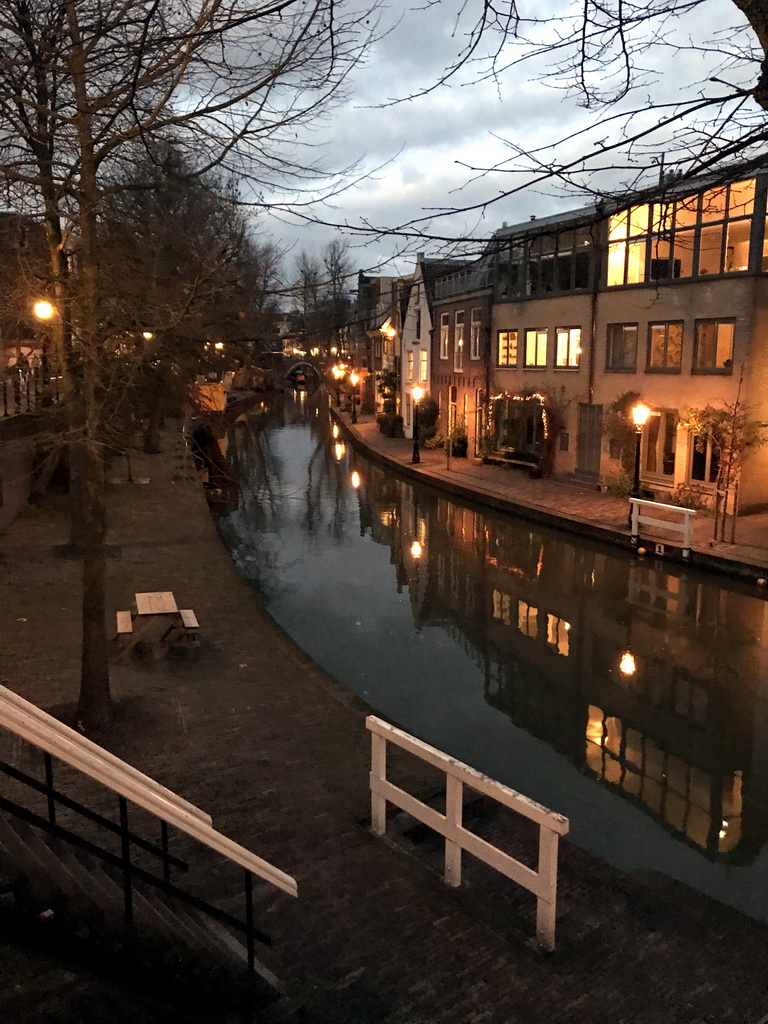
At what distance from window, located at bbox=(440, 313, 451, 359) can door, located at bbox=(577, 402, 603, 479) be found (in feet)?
38.8

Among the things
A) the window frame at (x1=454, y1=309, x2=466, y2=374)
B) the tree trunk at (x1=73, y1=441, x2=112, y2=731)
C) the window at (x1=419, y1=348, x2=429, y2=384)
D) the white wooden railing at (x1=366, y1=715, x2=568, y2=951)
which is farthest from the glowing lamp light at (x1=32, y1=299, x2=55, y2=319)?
the window at (x1=419, y1=348, x2=429, y2=384)

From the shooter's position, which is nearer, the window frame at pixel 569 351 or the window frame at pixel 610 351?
the window frame at pixel 610 351

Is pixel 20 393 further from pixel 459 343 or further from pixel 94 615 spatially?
pixel 459 343

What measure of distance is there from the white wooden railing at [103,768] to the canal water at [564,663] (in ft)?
13.9

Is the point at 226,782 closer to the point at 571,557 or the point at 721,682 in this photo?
the point at 721,682

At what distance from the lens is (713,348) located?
2081 centimetres

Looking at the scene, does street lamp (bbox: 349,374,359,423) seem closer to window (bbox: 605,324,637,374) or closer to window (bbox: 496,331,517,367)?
window (bbox: 496,331,517,367)

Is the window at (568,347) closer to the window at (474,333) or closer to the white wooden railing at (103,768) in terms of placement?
the window at (474,333)

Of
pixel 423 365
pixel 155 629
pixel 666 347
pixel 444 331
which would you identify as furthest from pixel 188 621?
pixel 423 365

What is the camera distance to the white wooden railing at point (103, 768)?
3.37 meters

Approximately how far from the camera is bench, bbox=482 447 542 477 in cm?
2684

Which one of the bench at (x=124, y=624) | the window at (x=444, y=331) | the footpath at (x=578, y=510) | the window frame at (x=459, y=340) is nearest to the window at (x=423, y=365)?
the window at (x=444, y=331)

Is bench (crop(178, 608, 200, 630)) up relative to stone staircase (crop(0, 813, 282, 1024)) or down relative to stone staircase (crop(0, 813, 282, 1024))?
down

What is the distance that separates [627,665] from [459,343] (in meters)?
24.8
